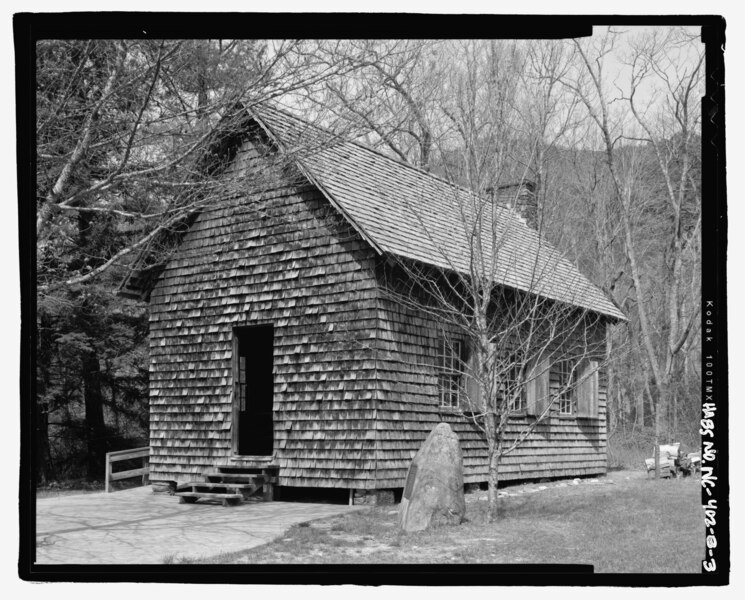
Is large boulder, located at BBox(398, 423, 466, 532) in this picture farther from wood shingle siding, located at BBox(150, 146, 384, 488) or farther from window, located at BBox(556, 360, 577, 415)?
window, located at BBox(556, 360, 577, 415)

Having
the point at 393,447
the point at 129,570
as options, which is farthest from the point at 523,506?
the point at 129,570

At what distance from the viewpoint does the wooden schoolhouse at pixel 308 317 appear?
13.0 metres

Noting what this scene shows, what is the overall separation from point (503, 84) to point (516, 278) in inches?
169

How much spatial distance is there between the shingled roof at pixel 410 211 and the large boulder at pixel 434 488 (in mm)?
2414

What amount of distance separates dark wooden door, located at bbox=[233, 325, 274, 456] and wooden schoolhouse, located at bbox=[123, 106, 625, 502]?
0.18m

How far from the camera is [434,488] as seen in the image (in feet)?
34.0

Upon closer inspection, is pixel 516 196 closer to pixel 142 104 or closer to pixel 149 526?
pixel 142 104

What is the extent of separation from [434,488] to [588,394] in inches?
333

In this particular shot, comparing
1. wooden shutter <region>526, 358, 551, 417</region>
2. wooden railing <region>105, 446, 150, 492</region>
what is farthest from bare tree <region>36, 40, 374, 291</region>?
wooden shutter <region>526, 358, 551, 417</region>

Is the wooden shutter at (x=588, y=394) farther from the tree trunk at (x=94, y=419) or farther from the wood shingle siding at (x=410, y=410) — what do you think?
the tree trunk at (x=94, y=419)

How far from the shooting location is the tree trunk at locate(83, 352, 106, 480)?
20.1 metres

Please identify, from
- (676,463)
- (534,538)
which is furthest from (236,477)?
(676,463)

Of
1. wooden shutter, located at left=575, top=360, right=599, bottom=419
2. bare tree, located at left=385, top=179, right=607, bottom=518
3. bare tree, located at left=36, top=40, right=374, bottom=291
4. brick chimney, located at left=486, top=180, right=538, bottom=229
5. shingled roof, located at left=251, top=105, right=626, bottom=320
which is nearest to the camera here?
bare tree, located at left=36, top=40, right=374, bottom=291

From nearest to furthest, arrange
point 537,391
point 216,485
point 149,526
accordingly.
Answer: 1. point 149,526
2. point 216,485
3. point 537,391
